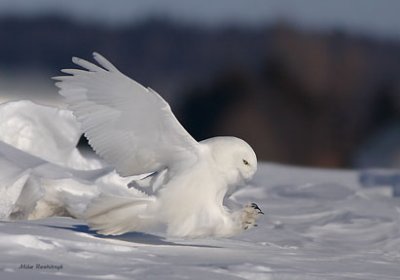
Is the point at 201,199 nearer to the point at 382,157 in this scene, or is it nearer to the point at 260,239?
the point at 260,239

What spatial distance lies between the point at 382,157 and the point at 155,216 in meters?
7.64

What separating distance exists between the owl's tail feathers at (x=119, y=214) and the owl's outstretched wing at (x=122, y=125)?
0.13 m

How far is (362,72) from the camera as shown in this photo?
41.6 feet

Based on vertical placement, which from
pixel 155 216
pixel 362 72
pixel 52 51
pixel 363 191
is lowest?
pixel 155 216

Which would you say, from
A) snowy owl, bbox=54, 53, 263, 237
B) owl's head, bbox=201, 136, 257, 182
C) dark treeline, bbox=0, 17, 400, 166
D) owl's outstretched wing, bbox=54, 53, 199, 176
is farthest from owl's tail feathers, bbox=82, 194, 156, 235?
dark treeline, bbox=0, 17, 400, 166

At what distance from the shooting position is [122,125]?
4.18 metres

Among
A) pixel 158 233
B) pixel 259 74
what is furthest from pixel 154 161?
pixel 259 74

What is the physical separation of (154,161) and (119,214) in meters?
0.24

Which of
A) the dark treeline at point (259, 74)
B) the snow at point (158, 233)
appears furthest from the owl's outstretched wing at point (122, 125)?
the dark treeline at point (259, 74)

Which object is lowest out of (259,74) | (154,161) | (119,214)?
(119,214)

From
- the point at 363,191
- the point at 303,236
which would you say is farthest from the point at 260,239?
the point at 363,191

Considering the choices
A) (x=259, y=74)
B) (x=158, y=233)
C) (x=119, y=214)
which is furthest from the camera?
(x=259, y=74)

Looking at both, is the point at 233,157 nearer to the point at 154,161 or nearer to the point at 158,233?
the point at 154,161

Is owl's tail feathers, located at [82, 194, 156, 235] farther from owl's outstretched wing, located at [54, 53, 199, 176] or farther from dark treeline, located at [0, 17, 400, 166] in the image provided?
dark treeline, located at [0, 17, 400, 166]
